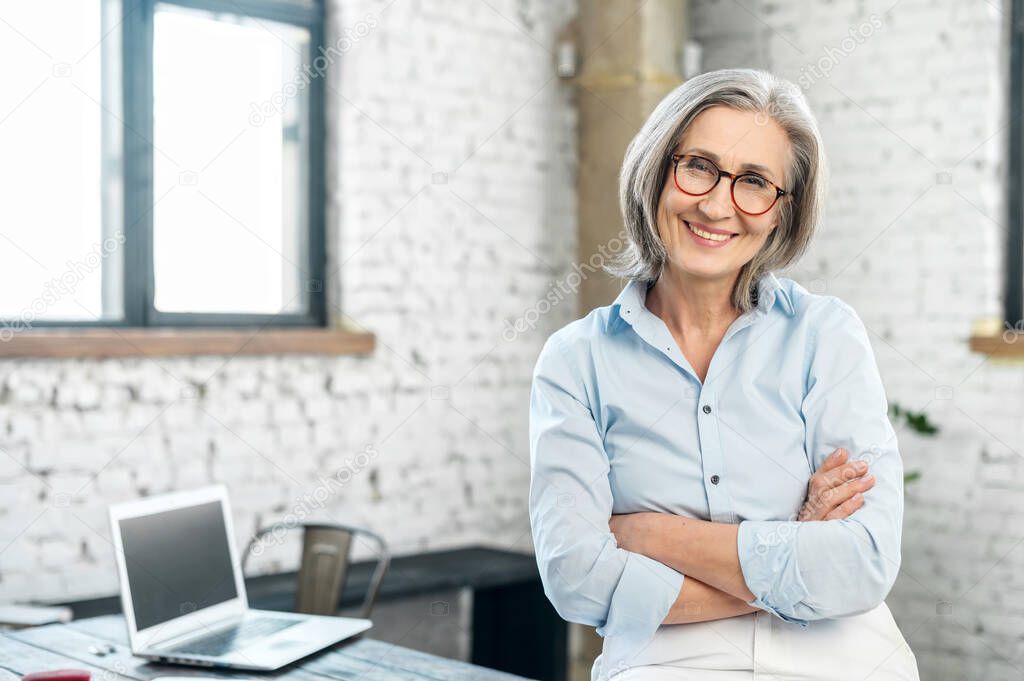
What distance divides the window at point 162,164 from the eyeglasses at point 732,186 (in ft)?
7.28

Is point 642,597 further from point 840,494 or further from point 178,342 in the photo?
point 178,342

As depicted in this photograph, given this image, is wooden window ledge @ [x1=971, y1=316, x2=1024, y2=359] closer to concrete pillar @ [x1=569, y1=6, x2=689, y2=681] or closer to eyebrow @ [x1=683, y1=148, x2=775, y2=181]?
concrete pillar @ [x1=569, y1=6, x2=689, y2=681]

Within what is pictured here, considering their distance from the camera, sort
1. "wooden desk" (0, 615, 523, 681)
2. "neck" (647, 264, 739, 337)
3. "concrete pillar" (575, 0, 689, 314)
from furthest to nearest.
Result: 1. "concrete pillar" (575, 0, 689, 314)
2. "wooden desk" (0, 615, 523, 681)
3. "neck" (647, 264, 739, 337)

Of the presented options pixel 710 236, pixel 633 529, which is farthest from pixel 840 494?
pixel 710 236

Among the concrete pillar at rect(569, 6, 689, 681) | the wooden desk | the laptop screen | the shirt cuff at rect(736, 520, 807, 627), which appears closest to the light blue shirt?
the shirt cuff at rect(736, 520, 807, 627)

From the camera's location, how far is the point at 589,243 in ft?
15.2

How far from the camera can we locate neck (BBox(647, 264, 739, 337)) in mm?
1846

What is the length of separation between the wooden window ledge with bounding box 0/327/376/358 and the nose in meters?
2.20

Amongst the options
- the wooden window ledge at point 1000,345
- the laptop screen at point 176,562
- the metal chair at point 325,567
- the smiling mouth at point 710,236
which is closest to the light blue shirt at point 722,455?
the smiling mouth at point 710,236

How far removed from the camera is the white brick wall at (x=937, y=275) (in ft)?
12.8

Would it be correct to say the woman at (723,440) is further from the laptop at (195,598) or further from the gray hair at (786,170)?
the laptop at (195,598)

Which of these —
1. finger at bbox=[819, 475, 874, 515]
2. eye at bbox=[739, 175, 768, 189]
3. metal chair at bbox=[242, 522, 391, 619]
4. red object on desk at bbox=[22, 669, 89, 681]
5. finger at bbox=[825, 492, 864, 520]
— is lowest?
metal chair at bbox=[242, 522, 391, 619]

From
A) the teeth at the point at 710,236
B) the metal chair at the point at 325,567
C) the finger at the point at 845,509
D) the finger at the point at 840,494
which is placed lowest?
the metal chair at the point at 325,567

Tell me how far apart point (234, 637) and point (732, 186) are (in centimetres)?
133
